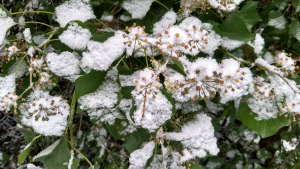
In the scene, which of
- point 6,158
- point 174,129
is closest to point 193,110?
point 174,129

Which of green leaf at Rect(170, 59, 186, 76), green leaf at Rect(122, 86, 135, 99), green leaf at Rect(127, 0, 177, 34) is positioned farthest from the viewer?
green leaf at Rect(127, 0, 177, 34)

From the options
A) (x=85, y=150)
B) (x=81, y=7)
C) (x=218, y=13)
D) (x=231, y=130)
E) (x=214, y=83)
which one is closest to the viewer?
(x=214, y=83)

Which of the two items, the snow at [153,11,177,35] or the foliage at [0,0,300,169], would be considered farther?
the snow at [153,11,177,35]

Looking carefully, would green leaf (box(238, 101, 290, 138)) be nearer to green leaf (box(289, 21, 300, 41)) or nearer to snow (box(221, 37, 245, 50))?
snow (box(221, 37, 245, 50))

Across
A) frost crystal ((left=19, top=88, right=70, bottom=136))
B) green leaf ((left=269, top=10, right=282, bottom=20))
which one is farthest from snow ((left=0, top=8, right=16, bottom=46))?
green leaf ((left=269, top=10, right=282, bottom=20))

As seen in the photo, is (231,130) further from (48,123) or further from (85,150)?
(48,123)

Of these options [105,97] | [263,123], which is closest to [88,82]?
[105,97]
